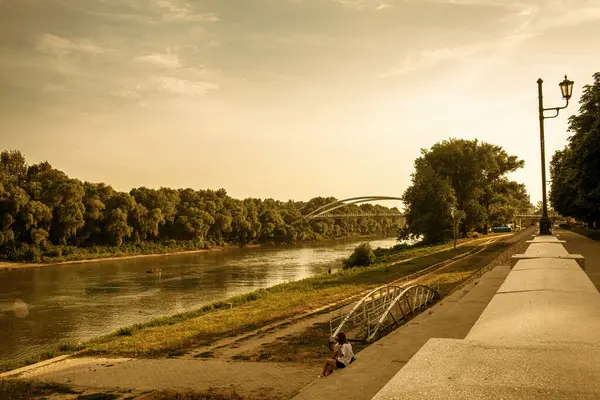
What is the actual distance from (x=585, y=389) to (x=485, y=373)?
0.79 meters

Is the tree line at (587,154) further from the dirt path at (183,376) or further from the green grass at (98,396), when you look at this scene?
the green grass at (98,396)

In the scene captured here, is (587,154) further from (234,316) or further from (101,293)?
(101,293)

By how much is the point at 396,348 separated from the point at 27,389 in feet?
28.6

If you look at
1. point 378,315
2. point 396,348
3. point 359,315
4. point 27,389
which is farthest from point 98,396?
point 359,315

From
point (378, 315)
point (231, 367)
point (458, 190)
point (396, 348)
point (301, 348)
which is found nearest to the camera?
point (396, 348)

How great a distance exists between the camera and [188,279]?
5028 centimetres

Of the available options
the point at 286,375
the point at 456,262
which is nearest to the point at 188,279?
the point at 456,262

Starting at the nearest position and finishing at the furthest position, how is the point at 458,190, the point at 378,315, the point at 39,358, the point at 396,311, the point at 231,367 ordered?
the point at 231,367, the point at 378,315, the point at 396,311, the point at 39,358, the point at 458,190

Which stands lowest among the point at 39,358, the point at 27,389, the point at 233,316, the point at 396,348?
the point at 39,358

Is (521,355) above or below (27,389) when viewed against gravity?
above

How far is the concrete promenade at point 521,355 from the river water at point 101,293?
22.3 metres

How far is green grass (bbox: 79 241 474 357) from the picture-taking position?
1719 cm

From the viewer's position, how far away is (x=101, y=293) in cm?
4134

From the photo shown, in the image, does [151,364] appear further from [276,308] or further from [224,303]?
[224,303]
